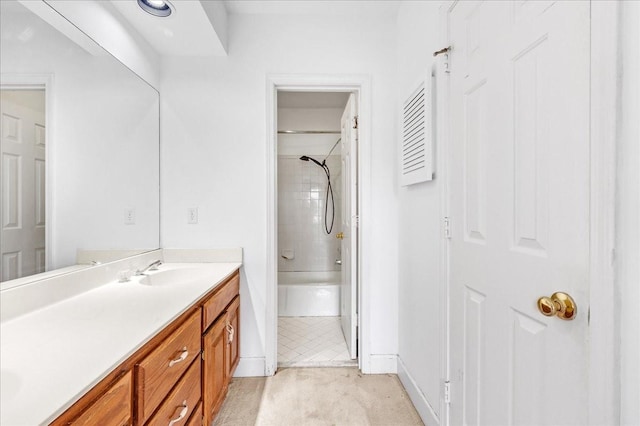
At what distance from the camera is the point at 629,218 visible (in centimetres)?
63

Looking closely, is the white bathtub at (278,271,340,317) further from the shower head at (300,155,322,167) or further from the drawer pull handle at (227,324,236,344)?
the shower head at (300,155,322,167)

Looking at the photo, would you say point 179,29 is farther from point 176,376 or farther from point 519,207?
point 519,207

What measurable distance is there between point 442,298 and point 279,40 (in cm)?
195

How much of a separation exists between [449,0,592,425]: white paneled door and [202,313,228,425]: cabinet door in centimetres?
111

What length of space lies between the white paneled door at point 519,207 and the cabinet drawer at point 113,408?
43.9 inches

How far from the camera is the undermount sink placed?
1696 millimetres

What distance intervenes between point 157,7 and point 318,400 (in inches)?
95.2

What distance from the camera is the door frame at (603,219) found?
65 centimetres

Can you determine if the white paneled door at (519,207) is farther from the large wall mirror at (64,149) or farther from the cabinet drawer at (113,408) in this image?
the large wall mirror at (64,149)

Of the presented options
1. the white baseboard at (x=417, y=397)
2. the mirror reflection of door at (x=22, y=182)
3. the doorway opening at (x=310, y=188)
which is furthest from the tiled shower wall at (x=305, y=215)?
the mirror reflection of door at (x=22, y=182)

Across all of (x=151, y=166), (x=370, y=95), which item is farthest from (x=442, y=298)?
(x=151, y=166)

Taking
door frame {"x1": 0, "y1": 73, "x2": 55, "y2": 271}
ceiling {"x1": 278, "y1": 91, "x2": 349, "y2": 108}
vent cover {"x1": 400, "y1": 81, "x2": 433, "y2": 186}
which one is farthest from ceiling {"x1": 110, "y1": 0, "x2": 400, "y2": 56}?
ceiling {"x1": 278, "y1": 91, "x2": 349, "y2": 108}

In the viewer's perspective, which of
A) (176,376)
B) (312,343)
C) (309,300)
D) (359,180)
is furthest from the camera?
(309,300)

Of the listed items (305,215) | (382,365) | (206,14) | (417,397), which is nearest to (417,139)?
(206,14)
